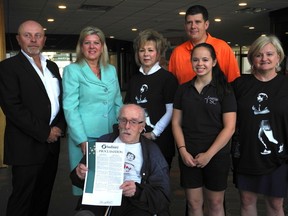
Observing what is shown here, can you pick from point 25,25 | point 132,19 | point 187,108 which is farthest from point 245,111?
point 132,19

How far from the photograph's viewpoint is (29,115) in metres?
2.57

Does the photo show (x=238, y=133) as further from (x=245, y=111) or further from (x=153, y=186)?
(x=153, y=186)

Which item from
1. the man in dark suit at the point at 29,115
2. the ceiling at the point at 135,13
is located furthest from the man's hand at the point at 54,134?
the ceiling at the point at 135,13

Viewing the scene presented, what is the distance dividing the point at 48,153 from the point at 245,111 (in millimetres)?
1565

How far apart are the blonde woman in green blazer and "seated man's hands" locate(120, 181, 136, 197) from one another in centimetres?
57

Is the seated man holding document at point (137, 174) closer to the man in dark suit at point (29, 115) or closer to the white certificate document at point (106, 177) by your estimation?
the white certificate document at point (106, 177)

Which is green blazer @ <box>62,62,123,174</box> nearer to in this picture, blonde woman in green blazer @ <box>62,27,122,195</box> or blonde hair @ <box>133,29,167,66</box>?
blonde woman in green blazer @ <box>62,27,122,195</box>

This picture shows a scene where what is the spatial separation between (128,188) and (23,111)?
3.34 ft

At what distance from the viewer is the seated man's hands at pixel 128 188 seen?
6.89 feet

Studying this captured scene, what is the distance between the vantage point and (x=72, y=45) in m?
17.3

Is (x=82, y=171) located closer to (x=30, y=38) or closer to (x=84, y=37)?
(x=84, y=37)

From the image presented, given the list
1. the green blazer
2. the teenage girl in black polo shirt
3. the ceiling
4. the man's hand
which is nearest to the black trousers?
the man's hand

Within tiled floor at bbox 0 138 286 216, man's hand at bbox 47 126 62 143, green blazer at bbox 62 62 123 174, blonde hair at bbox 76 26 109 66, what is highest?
blonde hair at bbox 76 26 109 66

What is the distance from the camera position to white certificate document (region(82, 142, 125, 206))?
6.78 ft
